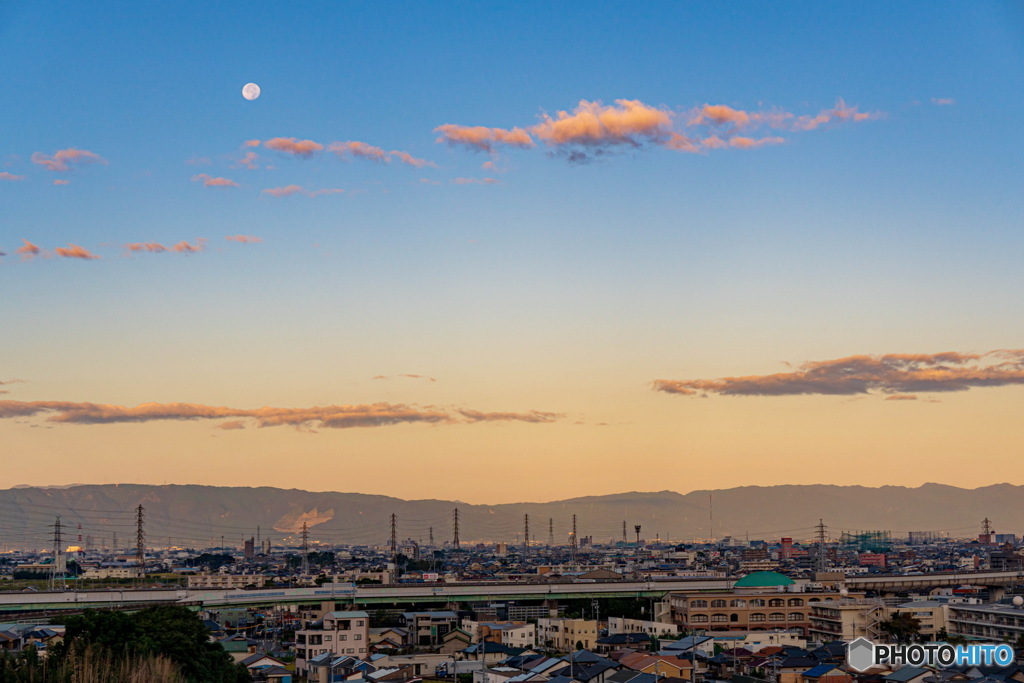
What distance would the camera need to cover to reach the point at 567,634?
41.8m

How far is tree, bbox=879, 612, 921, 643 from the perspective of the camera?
35.5 meters

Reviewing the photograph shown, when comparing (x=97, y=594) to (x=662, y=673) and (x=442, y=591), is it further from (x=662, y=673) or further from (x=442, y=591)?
(x=662, y=673)

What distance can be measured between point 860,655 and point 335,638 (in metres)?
17.2

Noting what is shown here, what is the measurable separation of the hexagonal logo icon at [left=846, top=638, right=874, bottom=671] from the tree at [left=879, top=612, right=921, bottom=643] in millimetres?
7452

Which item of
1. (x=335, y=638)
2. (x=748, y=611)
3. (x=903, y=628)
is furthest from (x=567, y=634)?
(x=903, y=628)

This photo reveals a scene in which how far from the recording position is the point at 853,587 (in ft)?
206

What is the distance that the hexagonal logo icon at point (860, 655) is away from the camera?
2744cm

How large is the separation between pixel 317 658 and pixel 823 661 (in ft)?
50.4

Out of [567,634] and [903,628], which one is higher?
[903,628]

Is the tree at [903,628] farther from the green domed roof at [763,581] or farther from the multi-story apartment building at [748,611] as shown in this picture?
the green domed roof at [763,581]

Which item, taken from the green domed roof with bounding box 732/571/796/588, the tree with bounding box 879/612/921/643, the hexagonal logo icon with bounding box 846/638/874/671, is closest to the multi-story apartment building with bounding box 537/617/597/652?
the tree with bounding box 879/612/921/643

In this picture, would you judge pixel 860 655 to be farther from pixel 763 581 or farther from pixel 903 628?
pixel 763 581

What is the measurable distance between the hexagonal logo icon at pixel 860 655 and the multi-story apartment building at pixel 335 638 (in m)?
15.6

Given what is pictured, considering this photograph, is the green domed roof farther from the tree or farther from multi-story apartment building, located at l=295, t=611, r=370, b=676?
multi-story apartment building, located at l=295, t=611, r=370, b=676
